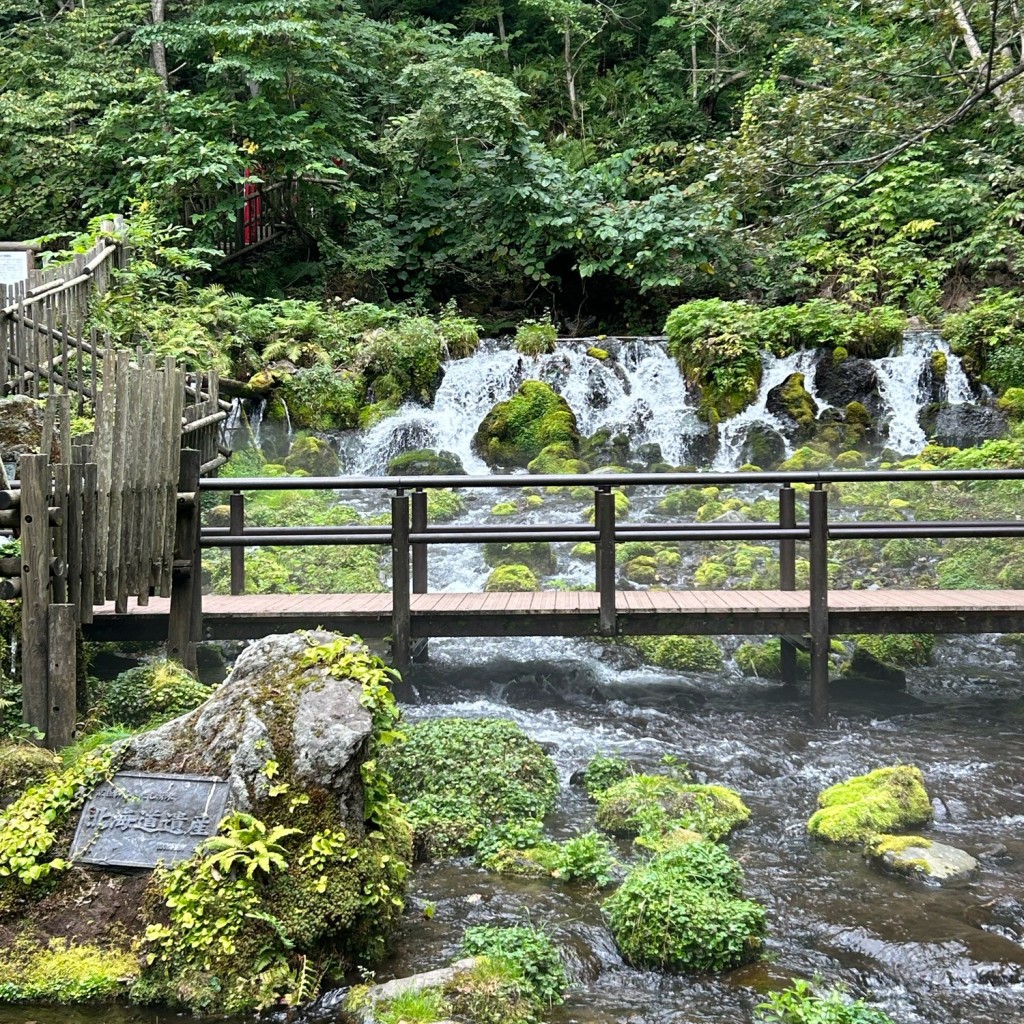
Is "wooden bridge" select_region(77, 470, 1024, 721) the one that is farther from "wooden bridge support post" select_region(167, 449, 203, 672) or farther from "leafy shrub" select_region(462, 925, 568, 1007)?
"leafy shrub" select_region(462, 925, 568, 1007)

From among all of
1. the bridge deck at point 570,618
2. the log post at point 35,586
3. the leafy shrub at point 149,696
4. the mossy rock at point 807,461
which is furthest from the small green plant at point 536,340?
the log post at point 35,586

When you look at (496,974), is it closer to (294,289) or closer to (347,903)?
(347,903)

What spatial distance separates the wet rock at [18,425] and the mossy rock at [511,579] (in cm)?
453

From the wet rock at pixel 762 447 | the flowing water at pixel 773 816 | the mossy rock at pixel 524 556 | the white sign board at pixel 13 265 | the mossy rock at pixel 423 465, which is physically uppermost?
the white sign board at pixel 13 265

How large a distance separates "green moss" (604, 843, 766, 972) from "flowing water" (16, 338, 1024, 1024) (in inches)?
3.4

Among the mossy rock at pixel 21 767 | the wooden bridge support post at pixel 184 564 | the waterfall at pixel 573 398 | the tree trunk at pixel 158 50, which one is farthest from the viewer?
the tree trunk at pixel 158 50

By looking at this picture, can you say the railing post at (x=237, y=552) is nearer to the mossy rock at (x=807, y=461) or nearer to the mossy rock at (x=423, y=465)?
the mossy rock at (x=423, y=465)

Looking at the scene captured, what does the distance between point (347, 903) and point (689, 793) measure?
8.61ft

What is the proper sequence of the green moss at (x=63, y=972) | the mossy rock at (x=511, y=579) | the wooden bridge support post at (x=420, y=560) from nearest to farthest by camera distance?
the green moss at (x=63, y=972)
the wooden bridge support post at (x=420, y=560)
the mossy rock at (x=511, y=579)

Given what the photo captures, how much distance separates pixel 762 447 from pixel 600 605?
33.4ft

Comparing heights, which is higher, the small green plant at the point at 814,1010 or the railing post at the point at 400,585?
the railing post at the point at 400,585

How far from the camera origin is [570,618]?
7469 mm

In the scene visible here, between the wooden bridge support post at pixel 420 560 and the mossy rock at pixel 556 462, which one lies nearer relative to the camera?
the wooden bridge support post at pixel 420 560

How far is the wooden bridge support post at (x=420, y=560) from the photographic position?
7883mm
